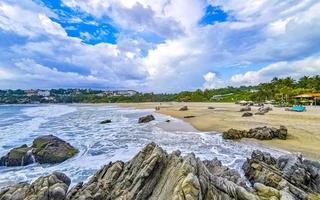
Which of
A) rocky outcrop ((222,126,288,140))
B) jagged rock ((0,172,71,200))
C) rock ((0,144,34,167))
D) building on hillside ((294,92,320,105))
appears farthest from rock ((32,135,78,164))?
building on hillside ((294,92,320,105))

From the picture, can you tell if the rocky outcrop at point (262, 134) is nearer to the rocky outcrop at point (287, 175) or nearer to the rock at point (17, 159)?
the rocky outcrop at point (287, 175)

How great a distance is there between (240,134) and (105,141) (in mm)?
12940

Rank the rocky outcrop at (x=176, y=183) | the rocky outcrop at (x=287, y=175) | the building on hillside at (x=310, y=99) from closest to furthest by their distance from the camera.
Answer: the rocky outcrop at (x=176, y=183) → the rocky outcrop at (x=287, y=175) → the building on hillside at (x=310, y=99)

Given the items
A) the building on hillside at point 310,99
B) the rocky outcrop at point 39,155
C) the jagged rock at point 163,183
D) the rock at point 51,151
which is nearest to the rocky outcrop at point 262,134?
the rock at point 51,151

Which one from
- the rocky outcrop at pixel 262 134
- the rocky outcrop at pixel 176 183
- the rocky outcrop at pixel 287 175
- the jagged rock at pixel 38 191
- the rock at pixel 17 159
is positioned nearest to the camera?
the rocky outcrop at pixel 176 183

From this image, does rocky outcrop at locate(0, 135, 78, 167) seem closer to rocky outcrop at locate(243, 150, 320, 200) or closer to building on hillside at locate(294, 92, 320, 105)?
rocky outcrop at locate(243, 150, 320, 200)

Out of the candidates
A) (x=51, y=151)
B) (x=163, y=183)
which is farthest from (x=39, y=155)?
(x=163, y=183)

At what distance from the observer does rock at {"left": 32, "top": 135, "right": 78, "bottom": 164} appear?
62.2ft

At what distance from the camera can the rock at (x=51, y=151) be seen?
19.0 m

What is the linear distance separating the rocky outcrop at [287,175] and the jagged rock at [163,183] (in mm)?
1854

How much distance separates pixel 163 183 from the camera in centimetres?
881

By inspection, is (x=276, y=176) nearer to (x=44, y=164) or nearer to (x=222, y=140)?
(x=222, y=140)

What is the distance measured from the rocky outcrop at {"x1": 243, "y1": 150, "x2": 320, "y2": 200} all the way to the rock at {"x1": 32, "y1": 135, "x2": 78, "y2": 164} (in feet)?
42.0

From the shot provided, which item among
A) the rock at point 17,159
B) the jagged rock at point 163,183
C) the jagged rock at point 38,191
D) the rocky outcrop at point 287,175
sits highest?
the jagged rock at point 163,183
